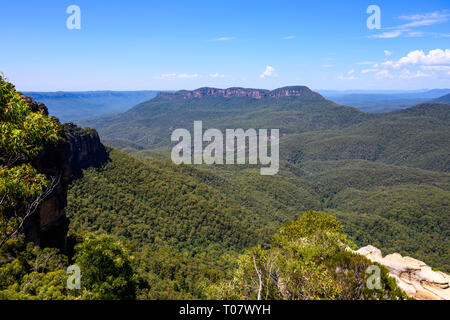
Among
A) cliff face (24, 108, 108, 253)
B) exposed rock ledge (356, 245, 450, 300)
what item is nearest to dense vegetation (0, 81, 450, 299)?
cliff face (24, 108, 108, 253)

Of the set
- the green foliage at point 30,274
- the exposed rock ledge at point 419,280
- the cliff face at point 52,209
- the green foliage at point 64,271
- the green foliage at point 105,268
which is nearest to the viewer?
the green foliage at point 30,274

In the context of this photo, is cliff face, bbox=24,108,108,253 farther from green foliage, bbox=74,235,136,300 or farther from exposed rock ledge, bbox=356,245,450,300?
exposed rock ledge, bbox=356,245,450,300

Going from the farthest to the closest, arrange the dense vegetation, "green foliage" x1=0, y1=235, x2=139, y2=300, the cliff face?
the cliff face → "green foliage" x1=0, y1=235, x2=139, y2=300 → the dense vegetation

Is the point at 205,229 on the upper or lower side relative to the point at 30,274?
lower

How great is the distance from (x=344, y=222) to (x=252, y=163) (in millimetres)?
84105

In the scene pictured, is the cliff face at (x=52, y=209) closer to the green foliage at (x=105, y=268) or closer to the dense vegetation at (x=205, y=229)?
the dense vegetation at (x=205, y=229)

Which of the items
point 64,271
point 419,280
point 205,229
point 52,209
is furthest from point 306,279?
point 205,229

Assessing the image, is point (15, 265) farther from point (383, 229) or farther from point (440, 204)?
point (440, 204)

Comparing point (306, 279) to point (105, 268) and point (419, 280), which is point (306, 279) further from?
point (105, 268)

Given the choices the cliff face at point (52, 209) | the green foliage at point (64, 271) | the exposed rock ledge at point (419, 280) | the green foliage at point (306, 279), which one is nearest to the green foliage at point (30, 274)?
the green foliage at point (64, 271)

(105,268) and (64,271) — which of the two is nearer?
(64,271)
